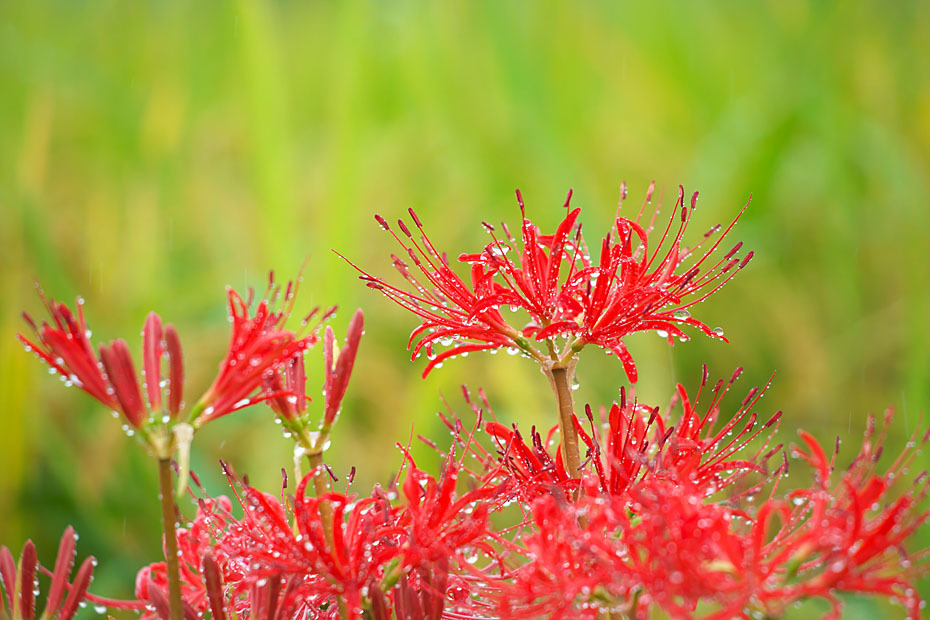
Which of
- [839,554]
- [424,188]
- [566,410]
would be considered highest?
[424,188]

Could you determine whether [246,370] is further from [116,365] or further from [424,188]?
[424,188]

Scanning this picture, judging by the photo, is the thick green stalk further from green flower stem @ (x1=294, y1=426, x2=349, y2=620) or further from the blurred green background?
the blurred green background

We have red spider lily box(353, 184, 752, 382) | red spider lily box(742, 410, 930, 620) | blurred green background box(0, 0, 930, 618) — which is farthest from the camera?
blurred green background box(0, 0, 930, 618)

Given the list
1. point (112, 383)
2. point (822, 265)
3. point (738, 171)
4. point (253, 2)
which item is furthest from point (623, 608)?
point (822, 265)

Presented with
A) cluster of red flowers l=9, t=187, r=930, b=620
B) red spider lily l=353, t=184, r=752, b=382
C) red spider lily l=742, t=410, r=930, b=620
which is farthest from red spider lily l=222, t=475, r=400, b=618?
red spider lily l=742, t=410, r=930, b=620

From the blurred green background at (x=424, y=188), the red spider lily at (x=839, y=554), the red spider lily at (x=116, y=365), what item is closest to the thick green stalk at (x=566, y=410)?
the red spider lily at (x=839, y=554)

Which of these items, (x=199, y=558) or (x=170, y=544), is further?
(x=199, y=558)

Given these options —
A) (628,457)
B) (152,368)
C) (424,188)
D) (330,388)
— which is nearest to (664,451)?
(628,457)

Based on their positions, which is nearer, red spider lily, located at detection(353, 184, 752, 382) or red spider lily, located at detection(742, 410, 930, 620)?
red spider lily, located at detection(742, 410, 930, 620)
